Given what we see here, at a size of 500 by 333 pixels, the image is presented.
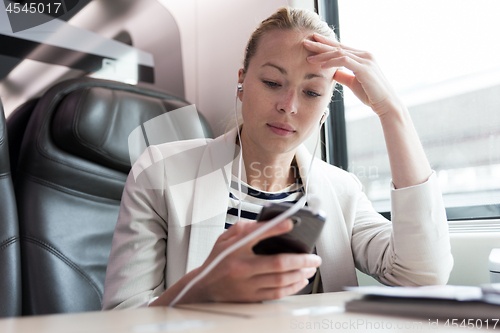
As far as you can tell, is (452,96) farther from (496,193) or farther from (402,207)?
(402,207)

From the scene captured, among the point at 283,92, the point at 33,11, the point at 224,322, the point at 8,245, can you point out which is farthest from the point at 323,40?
the point at 33,11

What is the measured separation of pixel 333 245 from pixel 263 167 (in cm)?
28

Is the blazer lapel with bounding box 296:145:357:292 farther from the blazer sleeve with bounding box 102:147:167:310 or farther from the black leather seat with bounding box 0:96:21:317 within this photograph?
the black leather seat with bounding box 0:96:21:317

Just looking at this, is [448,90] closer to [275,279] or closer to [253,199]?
[253,199]

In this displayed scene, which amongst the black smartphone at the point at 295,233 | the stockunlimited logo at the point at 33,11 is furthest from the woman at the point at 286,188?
the stockunlimited logo at the point at 33,11

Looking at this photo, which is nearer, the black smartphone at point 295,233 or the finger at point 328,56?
the black smartphone at point 295,233

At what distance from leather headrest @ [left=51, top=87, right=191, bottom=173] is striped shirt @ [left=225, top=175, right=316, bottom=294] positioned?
401 millimetres

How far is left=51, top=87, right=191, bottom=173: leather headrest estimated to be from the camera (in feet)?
3.40

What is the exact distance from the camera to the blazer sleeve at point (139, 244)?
0.74 m

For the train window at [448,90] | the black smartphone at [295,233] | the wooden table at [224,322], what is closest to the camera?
the wooden table at [224,322]

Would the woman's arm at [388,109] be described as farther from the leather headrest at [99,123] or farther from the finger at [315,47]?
the leather headrest at [99,123]

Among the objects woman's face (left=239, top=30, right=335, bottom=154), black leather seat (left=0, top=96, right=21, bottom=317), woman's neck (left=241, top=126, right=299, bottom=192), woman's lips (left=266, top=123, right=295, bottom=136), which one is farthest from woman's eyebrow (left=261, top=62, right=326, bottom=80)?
black leather seat (left=0, top=96, right=21, bottom=317)

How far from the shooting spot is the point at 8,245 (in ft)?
3.05

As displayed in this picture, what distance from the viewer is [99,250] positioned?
1.10 metres
